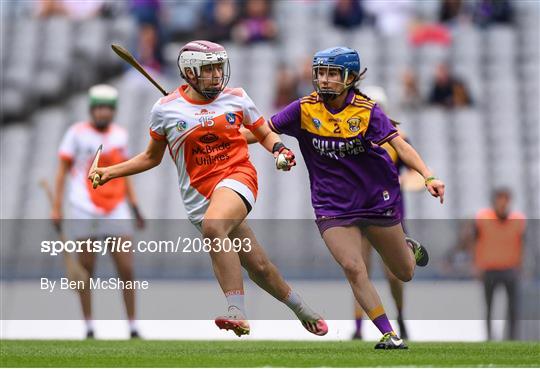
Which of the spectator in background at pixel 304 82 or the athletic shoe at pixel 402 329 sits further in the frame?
the spectator in background at pixel 304 82

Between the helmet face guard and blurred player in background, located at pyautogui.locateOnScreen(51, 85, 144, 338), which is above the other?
the helmet face guard

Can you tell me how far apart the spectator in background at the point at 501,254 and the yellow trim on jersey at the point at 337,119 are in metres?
4.74

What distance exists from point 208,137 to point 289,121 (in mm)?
603

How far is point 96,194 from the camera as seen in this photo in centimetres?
1368

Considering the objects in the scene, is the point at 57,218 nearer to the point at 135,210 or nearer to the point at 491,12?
the point at 135,210

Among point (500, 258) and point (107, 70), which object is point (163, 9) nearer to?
point (107, 70)

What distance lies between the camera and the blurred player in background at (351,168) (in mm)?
10250

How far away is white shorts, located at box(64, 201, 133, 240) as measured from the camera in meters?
13.6

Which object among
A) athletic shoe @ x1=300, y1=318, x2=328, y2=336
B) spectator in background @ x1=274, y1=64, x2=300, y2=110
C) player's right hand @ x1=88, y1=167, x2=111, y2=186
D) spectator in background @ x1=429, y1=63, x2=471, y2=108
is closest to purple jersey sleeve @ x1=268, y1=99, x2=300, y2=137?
player's right hand @ x1=88, y1=167, x2=111, y2=186

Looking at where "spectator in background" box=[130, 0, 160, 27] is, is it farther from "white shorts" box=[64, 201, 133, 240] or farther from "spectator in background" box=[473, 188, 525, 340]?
"white shorts" box=[64, 201, 133, 240]

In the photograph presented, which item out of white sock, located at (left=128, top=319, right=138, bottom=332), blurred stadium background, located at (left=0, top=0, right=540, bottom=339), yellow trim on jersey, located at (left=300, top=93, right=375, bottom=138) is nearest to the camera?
yellow trim on jersey, located at (left=300, top=93, right=375, bottom=138)

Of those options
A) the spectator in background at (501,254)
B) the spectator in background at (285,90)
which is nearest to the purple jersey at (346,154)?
the spectator in background at (501,254)

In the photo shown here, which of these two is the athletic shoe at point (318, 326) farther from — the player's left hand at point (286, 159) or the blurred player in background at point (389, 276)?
the blurred player in background at point (389, 276)

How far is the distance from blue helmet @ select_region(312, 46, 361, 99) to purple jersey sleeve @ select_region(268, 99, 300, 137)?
0.23 metres
